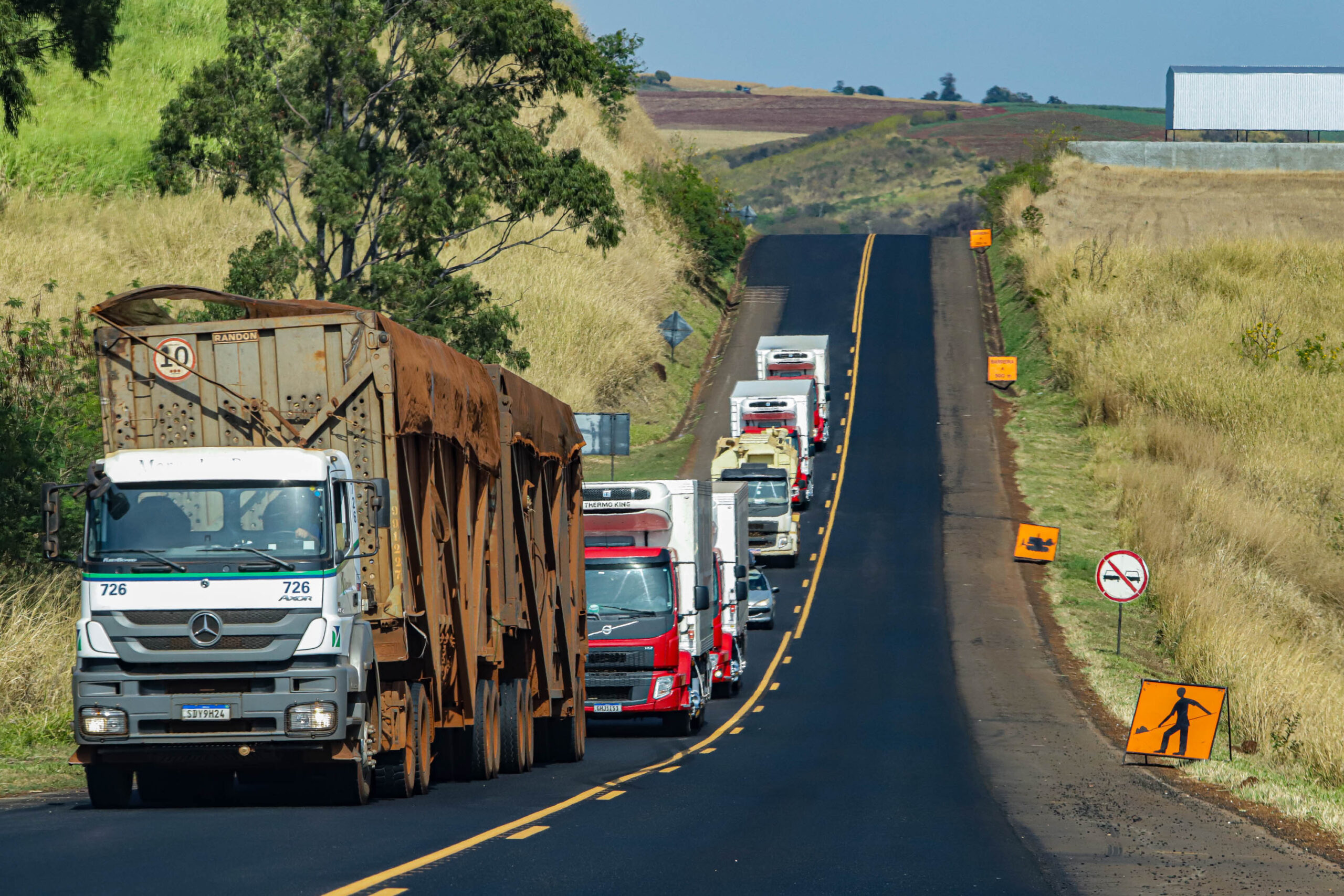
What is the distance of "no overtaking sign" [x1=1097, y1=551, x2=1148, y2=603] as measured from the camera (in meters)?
28.7

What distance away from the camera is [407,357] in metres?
12.2

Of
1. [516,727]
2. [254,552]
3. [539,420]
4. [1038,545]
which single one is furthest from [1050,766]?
[1038,545]

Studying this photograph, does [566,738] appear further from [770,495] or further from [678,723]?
[770,495]

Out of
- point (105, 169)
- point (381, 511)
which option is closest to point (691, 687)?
point (381, 511)

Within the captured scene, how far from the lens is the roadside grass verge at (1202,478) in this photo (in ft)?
78.3

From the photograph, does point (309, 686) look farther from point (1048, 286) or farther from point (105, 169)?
point (1048, 286)

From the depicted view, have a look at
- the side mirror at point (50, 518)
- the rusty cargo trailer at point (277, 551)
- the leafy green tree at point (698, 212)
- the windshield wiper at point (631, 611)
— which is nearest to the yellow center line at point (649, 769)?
the rusty cargo trailer at point (277, 551)

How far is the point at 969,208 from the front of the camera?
14688 cm

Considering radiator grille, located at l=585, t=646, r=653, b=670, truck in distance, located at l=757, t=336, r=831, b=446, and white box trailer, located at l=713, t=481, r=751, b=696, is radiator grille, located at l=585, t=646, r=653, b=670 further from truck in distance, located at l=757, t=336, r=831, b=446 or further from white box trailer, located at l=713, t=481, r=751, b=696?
truck in distance, located at l=757, t=336, r=831, b=446

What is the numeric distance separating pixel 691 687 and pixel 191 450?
1175 cm

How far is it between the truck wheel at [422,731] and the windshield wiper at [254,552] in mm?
2003

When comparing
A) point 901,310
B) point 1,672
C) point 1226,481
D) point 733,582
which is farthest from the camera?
point 901,310

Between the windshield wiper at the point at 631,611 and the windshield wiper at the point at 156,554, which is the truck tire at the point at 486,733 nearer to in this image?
the windshield wiper at the point at 156,554

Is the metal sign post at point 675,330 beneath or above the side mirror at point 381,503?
above
